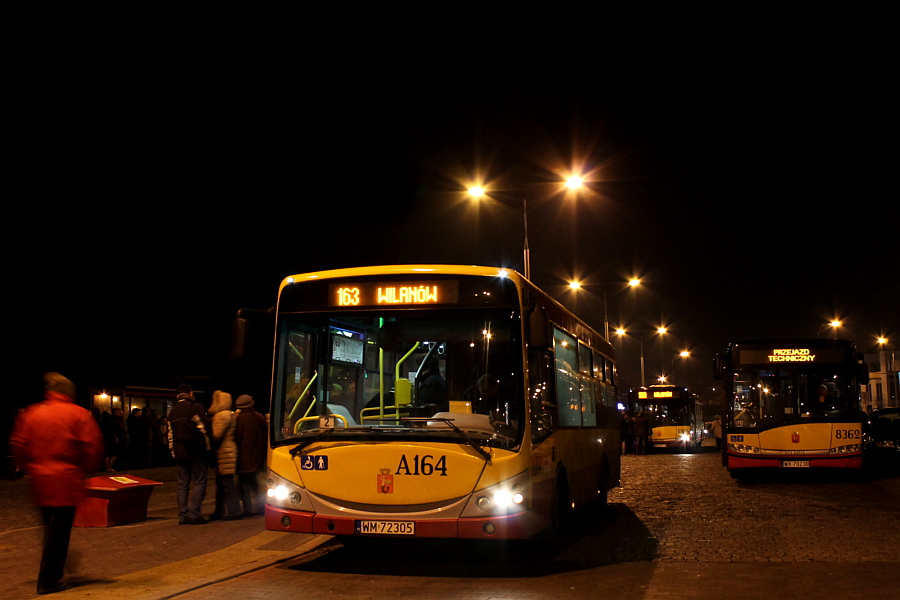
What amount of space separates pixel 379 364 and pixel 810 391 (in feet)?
43.6

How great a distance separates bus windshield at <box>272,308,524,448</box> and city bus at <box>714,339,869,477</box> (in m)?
12.3

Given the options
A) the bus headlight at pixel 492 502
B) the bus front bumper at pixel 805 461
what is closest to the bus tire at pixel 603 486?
the bus headlight at pixel 492 502

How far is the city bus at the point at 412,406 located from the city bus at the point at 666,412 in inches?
1289

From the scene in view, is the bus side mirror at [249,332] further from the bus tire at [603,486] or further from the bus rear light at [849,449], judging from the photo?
the bus rear light at [849,449]

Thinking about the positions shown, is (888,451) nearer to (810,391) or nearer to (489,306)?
(810,391)

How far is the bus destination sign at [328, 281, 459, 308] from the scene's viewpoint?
32.1 feet

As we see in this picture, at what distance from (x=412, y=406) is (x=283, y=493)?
4.86 ft

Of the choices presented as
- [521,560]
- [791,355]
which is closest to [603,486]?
[521,560]

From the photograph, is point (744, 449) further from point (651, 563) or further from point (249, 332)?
point (249, 332)

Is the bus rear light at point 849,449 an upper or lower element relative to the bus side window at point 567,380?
lower

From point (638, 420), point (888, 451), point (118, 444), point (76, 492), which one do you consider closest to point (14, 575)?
point (76, 492)

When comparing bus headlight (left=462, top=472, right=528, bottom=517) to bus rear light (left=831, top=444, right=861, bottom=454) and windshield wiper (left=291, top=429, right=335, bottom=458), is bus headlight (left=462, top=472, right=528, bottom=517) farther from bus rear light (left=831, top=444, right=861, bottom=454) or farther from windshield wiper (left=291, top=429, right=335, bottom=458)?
bus rear light (left=831, top=444, right=861, bottom=454)

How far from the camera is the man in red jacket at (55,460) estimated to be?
7.91 m

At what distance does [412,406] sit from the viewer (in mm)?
9562
